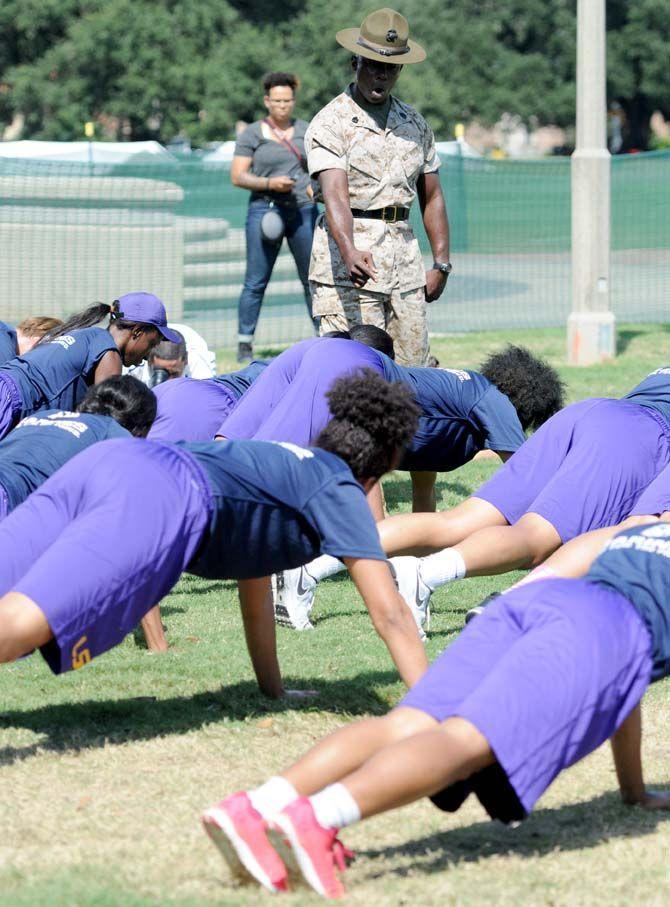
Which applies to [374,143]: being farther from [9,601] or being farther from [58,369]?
[9,601]

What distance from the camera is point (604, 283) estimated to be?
12.9 metres

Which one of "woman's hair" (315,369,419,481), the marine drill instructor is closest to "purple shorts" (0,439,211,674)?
"woman's hair" (315,369,419,481)

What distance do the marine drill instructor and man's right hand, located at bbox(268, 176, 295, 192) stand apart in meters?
3.38

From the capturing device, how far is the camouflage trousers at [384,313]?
791 cm

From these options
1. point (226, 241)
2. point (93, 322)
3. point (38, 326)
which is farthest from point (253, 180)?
point (93, 322)

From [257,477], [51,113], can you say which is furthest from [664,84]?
[257,477]

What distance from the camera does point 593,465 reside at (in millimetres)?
5766

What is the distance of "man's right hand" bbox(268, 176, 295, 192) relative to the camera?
11.4m

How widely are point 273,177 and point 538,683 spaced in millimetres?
8622

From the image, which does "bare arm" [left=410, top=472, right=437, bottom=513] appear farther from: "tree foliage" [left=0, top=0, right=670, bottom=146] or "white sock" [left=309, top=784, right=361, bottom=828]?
"tree foliage" [left=0, top=0, right=670, bottom=146]

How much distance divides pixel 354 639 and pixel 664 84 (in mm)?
45582

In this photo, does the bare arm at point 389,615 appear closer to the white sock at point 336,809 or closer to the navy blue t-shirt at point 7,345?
the white sock at point 336,809

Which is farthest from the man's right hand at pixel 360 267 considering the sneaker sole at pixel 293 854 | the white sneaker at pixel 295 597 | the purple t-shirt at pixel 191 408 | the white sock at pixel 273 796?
the sneaker sole at pixel 293 854

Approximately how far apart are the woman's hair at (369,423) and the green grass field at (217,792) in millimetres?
980
